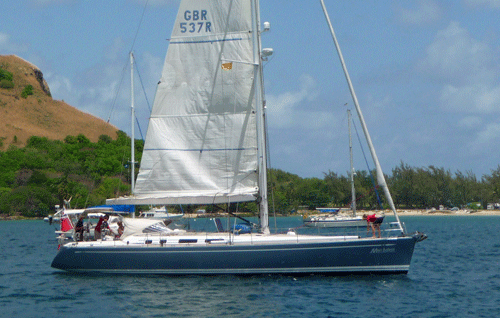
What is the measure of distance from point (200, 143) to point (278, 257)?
5774mm

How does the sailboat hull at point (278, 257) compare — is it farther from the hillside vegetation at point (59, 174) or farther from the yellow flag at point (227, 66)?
the hillside vegetation at point (59, 174)

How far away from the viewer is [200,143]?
24.1 m

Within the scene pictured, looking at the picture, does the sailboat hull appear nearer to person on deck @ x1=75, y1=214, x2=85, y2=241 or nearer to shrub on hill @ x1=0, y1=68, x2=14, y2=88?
person on deck @ x1=75, y1=214, x2=85, y2=241

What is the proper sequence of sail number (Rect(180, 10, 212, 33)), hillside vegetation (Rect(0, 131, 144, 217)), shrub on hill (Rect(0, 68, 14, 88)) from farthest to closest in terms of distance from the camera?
shrub on hill (Rect(0, 68, 14, 88)) < hillside vegetation (Rect(0, 131, 144, 217)) < sail number (Rect(180, 10, 212, 33))

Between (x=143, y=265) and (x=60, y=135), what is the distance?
435 ft

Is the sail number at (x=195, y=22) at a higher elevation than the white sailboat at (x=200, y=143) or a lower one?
higher

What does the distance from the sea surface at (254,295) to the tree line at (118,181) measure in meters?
68.7

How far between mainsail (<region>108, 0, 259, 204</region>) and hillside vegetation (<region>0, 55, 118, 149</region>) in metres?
120

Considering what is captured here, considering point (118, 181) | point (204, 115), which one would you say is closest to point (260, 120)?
point (204, 115)

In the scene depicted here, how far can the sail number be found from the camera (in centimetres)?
2397

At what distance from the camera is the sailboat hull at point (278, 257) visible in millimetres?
21703

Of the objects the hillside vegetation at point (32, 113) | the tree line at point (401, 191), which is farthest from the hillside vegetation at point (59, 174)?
the tree line at point (401, 191)

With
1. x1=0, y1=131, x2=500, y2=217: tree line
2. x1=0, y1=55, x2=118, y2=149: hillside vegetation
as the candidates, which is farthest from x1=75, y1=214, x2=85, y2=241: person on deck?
x1=0, y1=55, x2=118, y2=149: hillside vegetation

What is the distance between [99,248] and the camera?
76.3 feet
